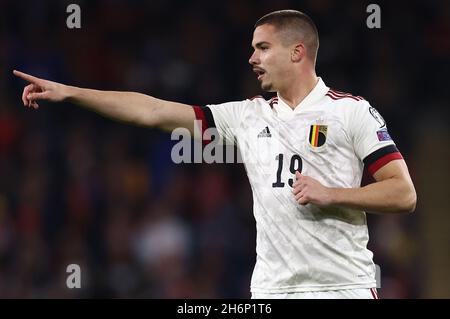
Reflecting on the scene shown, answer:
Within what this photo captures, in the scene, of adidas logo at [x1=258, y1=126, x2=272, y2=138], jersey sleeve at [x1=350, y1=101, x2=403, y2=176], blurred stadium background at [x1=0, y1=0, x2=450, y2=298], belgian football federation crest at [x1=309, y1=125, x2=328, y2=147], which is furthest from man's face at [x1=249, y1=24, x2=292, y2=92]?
blurred stadium background at [x1=0, y1=0, x2=450, y2=298]

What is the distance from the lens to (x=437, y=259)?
9.91 meters

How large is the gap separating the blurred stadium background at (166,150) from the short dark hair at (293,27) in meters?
4.55

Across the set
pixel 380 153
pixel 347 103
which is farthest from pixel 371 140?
pixel 347 103

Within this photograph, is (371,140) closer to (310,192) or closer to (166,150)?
(310,192)

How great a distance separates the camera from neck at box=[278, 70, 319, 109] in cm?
463

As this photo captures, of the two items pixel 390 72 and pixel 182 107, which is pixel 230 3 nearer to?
pixel 390 72

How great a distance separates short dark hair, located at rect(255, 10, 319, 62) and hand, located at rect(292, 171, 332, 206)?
863 millimetres

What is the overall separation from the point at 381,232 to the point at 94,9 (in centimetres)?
474

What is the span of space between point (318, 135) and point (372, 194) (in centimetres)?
44

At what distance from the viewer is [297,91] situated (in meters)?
4.64

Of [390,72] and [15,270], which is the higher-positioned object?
[390,72]

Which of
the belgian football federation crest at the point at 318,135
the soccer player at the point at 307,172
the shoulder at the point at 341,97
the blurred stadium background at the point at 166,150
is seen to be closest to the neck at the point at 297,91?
the soccer player at the point at 307,172

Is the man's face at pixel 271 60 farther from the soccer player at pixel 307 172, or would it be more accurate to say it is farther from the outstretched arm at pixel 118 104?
the outstretched arm at pixel 118 104
